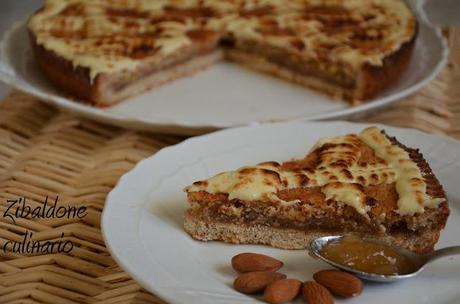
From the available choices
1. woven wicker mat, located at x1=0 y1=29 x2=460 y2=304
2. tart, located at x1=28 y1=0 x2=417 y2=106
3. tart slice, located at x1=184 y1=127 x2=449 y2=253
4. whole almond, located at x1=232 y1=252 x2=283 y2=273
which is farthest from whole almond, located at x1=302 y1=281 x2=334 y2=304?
tart, located at x1=28 y1=0 x2=417 y2=106

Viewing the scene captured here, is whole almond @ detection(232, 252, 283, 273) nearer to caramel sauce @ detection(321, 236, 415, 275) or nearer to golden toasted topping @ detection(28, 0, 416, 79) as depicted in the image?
caramel sauce @ detection(321, 236, 415, 275)

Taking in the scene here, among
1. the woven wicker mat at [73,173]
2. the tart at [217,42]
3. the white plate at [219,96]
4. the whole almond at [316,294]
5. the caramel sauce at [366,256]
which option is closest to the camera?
the whole almond at [316,294]

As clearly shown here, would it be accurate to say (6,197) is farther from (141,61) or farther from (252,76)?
(252,76)

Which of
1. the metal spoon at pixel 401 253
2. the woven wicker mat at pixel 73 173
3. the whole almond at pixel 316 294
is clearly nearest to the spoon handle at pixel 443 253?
the metal spoon at pixel 401 253

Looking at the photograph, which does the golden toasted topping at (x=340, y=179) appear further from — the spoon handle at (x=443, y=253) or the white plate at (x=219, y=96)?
the white plate at (x=219, y=96)

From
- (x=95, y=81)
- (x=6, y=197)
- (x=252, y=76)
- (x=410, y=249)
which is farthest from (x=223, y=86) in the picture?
(x=410, y=249)
